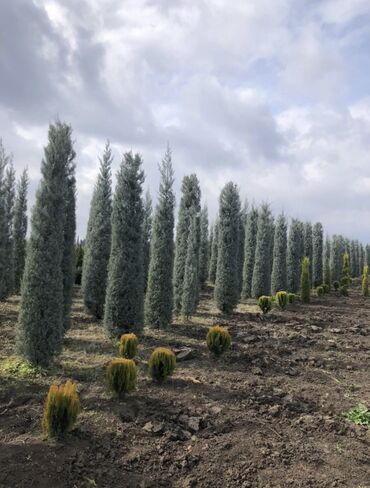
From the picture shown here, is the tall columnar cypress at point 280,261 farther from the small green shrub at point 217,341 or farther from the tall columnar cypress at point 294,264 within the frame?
the small green shrub at point 217,341

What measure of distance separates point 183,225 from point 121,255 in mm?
6043

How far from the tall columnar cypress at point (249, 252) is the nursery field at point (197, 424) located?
1434 centimetres

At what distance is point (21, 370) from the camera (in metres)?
8.13

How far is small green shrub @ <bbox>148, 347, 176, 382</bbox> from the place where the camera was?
763 centimetres

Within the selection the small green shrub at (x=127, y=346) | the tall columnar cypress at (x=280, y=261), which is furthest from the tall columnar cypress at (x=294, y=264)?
the small green shrub at (x=127, y=346)

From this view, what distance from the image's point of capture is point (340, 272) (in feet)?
141

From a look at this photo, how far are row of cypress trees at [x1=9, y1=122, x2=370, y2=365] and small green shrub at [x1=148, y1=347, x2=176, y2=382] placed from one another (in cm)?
198

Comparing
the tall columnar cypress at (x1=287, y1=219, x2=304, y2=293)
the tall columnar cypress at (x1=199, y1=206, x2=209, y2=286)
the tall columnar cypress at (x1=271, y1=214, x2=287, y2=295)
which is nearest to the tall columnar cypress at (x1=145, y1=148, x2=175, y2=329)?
the tall columnar cypress at (x1=199, y1=206, x2=209, y2=286)

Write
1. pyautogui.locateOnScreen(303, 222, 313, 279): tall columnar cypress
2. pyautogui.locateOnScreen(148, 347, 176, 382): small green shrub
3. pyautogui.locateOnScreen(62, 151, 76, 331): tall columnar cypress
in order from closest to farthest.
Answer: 1. pyautogui.locateOnScreen(148, 347, 176, 382): small green shrub
2. pyautogui.locateOnScreen(62, 151, 76, 331): tall columnar cypress
3. pyautogui.locateOnScreen(303, 222, 313, 279): tall columnar cypress

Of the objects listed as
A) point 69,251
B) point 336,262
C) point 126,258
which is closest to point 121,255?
point 126,258

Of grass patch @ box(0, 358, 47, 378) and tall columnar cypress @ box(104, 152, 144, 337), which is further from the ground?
tall columnar cypress @ box(104, 152, 144, 337)

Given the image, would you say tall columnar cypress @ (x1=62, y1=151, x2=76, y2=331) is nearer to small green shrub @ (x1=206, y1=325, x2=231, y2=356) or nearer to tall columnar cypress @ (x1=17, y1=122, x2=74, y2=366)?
tall columnar cypress @ (x1=17, y1=122, x2=74, y2=366)

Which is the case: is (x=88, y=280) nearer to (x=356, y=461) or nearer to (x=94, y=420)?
(x=94, y=420)

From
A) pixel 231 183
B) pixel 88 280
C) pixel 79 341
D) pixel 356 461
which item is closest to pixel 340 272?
pixel 231 183
